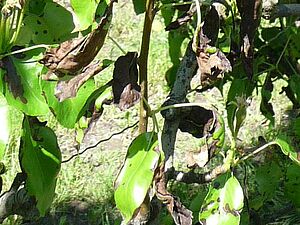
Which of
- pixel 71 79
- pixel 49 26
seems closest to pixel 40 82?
pixel 71 79

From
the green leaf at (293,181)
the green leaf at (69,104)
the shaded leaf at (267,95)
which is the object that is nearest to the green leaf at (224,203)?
the green leaf at (69,104)

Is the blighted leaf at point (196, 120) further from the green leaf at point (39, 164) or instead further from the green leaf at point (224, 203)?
the green leaf at point (39, 164)

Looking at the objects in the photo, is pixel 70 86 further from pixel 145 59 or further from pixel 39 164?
pixel 39 164

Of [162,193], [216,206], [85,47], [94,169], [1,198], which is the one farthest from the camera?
[94,169]

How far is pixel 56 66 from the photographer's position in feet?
3.46

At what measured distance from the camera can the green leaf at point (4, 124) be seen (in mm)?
1136

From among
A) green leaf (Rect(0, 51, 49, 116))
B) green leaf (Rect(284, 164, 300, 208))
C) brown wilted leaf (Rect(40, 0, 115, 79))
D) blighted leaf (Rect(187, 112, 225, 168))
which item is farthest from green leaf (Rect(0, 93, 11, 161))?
green leaf (Rect(284, 164, 300, 208))

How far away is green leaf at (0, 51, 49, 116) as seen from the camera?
113 cm

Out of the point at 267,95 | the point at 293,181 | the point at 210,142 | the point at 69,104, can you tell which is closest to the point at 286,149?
the point at 210,142

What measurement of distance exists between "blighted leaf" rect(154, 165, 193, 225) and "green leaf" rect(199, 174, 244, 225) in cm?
9

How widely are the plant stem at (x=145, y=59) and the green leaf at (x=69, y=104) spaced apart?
8 centimetres

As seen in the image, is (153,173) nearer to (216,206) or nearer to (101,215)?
(216,206)

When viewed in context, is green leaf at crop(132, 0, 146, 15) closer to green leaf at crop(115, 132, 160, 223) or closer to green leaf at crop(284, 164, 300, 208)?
green leaf at crop(115, 132, 160, 223)

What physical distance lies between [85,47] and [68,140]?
220cm
